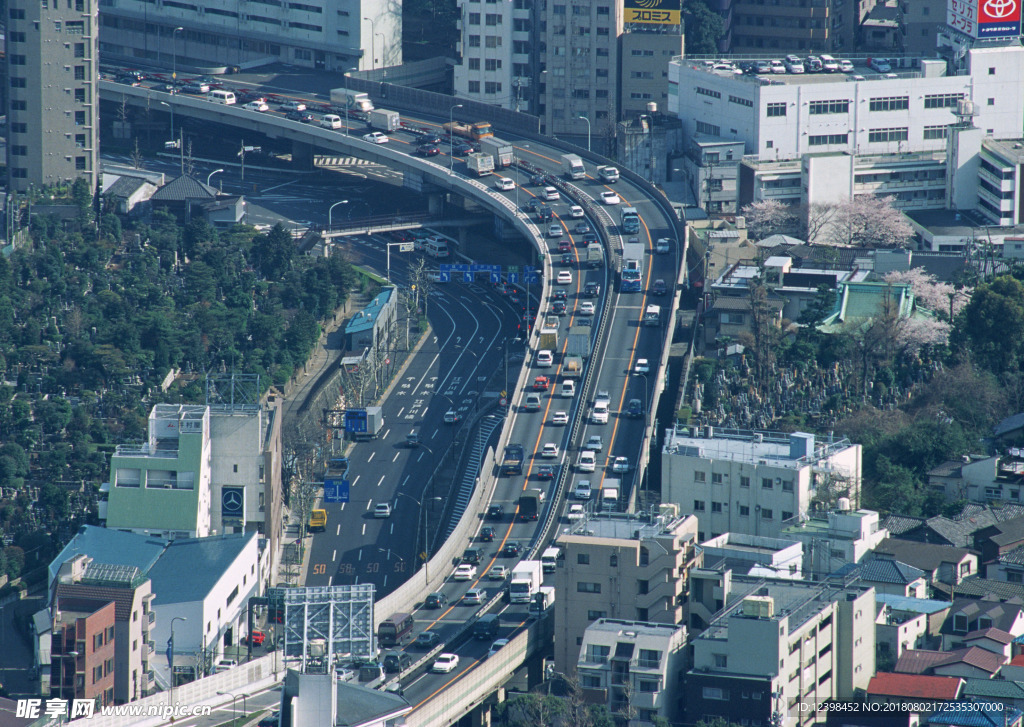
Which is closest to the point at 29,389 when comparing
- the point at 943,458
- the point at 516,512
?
the point at 516,512

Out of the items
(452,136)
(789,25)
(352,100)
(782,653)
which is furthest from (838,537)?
(789,25)

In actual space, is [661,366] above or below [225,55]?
below

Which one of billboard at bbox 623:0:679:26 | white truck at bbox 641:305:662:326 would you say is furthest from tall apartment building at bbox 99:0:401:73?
white truck at bbox 641:305:662:326

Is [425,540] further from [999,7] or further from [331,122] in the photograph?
[999,7]

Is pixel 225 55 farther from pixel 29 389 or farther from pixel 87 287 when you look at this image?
pixel 29 389

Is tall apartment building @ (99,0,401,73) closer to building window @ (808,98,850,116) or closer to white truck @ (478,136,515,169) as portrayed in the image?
white truck @ (478,136,515,169)

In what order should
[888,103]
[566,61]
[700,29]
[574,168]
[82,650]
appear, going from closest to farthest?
[82,650], [574,168], [888,103], [566,61], [700,29]
